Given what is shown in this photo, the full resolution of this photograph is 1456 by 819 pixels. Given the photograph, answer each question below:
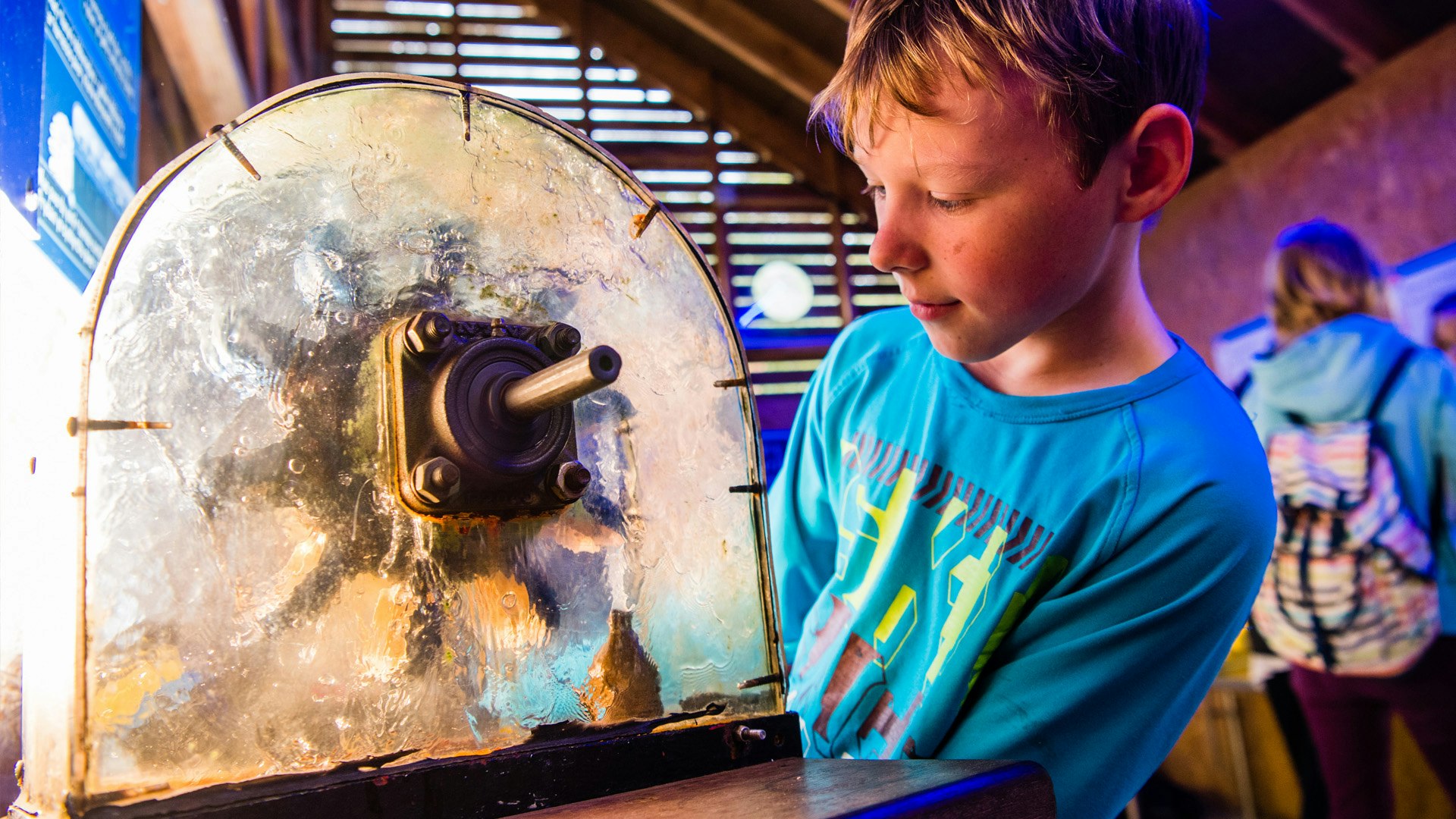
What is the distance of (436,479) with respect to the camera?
57cm

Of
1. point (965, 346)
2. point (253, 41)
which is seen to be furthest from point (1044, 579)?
point (253, 41)

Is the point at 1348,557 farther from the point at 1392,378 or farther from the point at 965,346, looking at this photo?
the point at 965,346

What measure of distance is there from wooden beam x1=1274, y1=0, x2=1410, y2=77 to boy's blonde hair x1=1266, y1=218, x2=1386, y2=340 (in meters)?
1.19

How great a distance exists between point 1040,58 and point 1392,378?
6.07 ft

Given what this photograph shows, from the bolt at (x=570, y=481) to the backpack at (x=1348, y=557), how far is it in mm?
2006

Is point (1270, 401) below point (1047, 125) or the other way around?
below

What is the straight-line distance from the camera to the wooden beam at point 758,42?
436cm

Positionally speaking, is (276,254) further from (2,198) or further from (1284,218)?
(1284,218)

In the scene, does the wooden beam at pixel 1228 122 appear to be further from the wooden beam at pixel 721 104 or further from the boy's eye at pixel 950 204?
the boy's eye at pixel 950 204

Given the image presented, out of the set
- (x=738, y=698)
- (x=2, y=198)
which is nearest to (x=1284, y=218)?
(x=738, y=698)

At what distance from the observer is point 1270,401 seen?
7.67 feet

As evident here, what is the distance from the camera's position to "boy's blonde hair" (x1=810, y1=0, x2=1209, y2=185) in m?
0.76

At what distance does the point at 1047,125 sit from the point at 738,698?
0.51 metres

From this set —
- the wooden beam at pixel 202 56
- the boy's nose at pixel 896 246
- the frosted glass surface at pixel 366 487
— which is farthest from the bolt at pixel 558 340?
the wooden beam at pixel 202 56
